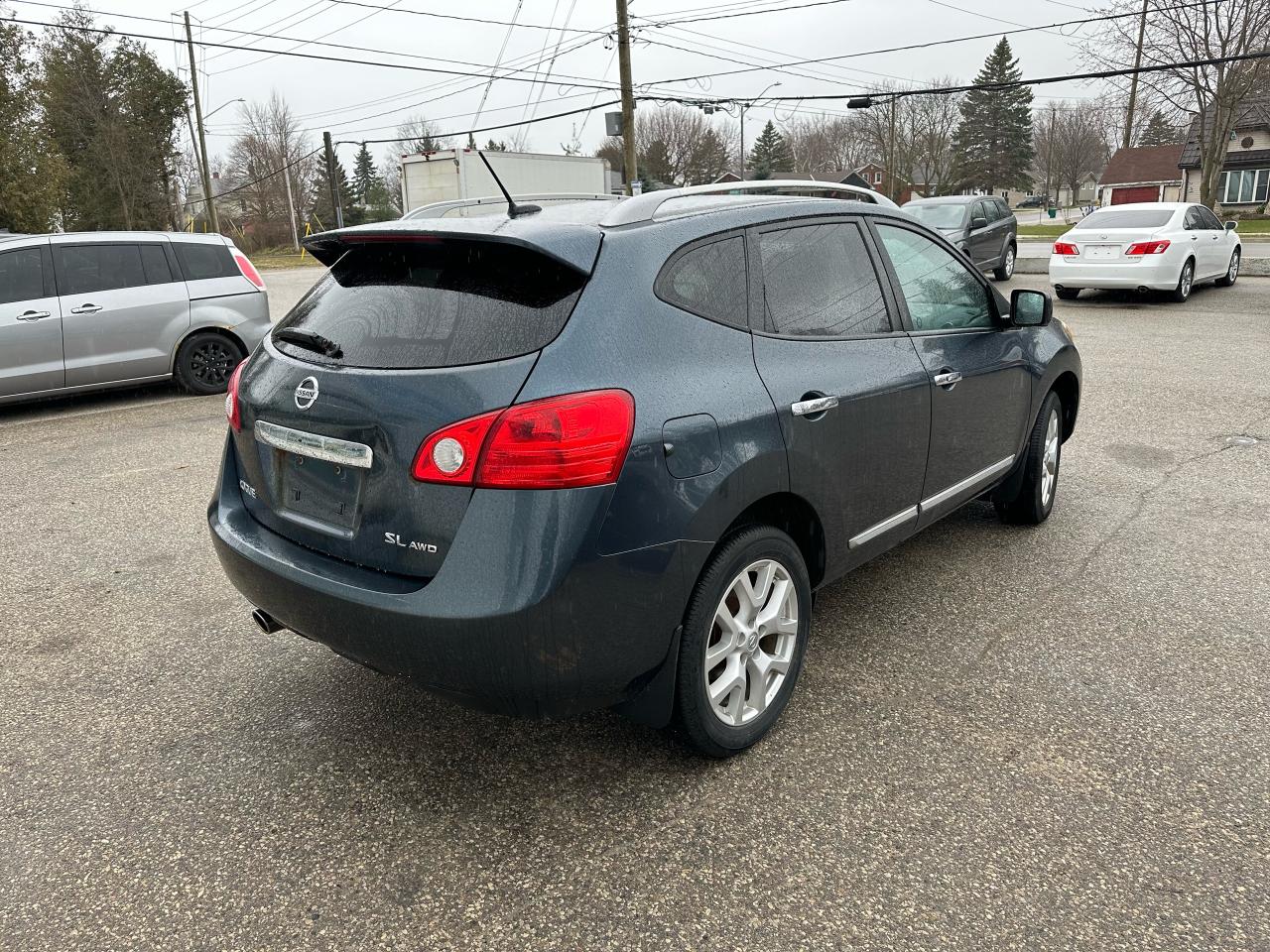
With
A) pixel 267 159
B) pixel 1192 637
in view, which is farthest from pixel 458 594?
pixel 267 159

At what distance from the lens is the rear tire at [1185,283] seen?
1434 cm

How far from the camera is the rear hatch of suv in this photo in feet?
7.79

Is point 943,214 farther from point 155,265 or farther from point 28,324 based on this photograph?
point 28,324

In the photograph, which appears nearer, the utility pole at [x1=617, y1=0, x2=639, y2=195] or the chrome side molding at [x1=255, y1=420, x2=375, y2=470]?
the chrome side molding at [x1=255, y1=420, x2=375, y2=470]

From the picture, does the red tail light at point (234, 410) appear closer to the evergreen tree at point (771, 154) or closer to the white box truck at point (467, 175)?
the white box truck at point (467, 175)

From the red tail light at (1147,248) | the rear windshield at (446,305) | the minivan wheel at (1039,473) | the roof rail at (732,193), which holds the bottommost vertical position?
the minivan wheel at (1039,473)

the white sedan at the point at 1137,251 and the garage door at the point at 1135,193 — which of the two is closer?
the white sedan at the point at 1137,251

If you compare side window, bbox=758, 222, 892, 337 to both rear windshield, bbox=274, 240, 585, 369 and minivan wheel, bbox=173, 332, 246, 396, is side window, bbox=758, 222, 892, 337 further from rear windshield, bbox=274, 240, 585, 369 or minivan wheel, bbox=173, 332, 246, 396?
minivan wheel, bbox=173, 332, 246, 396

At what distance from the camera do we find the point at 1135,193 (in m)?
67.5

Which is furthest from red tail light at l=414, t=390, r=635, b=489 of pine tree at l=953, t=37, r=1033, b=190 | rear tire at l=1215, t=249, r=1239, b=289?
pine tree at l=953, t=37, r=1033, b=190

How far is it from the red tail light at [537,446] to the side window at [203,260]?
7.91 metres

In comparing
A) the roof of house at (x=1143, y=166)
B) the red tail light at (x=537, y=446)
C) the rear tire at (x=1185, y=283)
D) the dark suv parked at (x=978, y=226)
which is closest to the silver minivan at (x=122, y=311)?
the red tail light at (x=537, y=446)

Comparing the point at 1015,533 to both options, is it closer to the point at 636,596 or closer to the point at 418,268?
the point at 636,596

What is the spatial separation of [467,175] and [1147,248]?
14.5 metres
